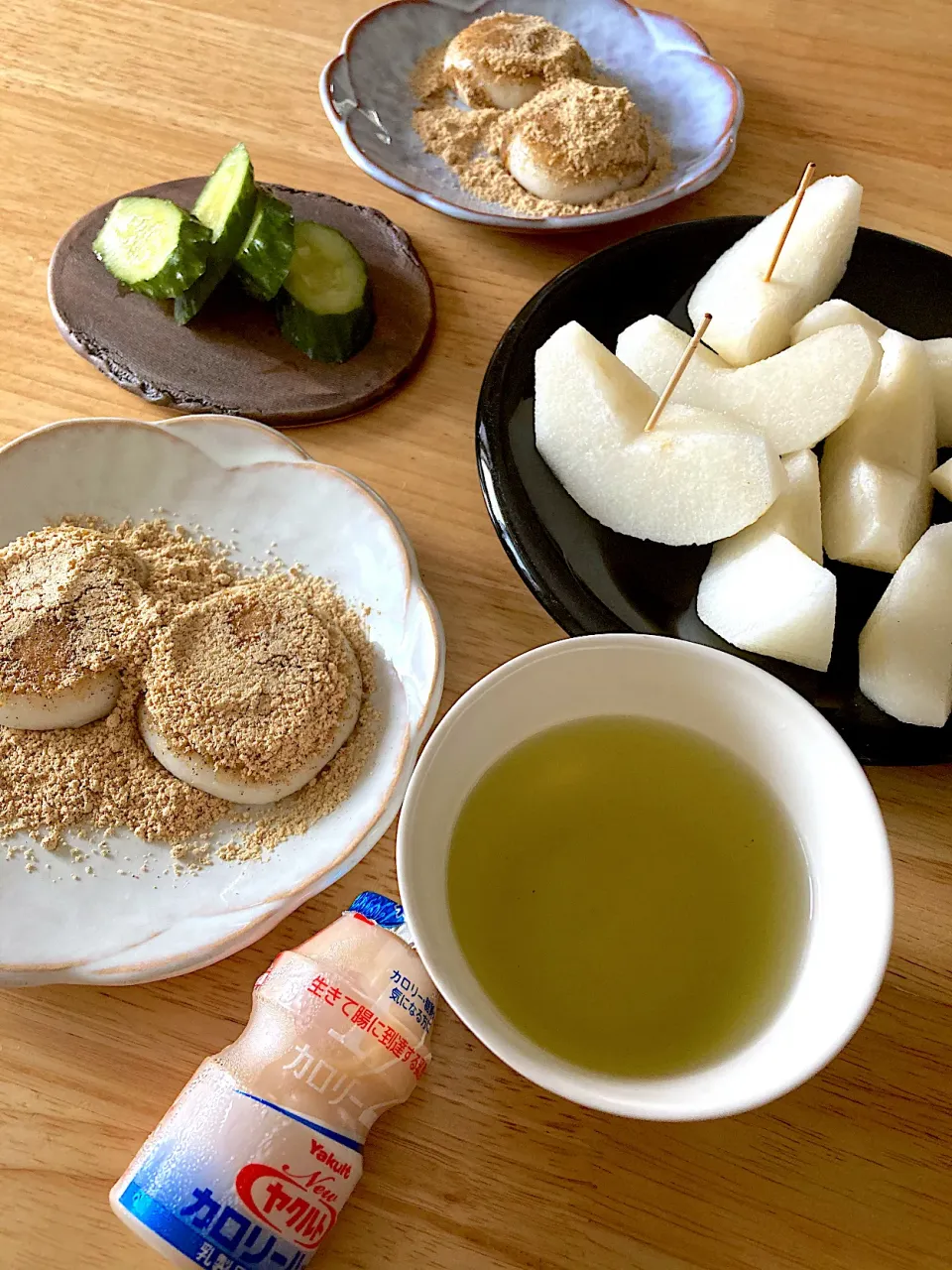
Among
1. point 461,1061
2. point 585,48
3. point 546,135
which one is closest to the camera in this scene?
point 461,1061

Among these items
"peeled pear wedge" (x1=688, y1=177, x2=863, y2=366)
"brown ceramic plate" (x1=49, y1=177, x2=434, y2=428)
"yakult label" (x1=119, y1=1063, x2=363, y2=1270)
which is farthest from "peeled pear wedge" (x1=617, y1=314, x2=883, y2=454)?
"yakult label" (x1=119, y1=1063, x2=363, y2=1270)

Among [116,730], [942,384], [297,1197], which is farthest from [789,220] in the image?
[297,1197]

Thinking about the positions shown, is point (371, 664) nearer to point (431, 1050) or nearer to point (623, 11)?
point (431, 1050)

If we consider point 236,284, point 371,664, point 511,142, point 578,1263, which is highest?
point 511,142

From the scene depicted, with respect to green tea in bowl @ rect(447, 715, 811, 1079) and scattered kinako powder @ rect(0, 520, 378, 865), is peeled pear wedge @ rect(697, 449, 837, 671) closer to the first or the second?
green tea in bowl @ rect(447, 715, 811, 1079)

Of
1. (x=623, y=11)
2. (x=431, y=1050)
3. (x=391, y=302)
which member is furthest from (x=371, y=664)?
(x=623, y=11)

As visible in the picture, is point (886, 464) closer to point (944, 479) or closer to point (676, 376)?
point (944, 479)
